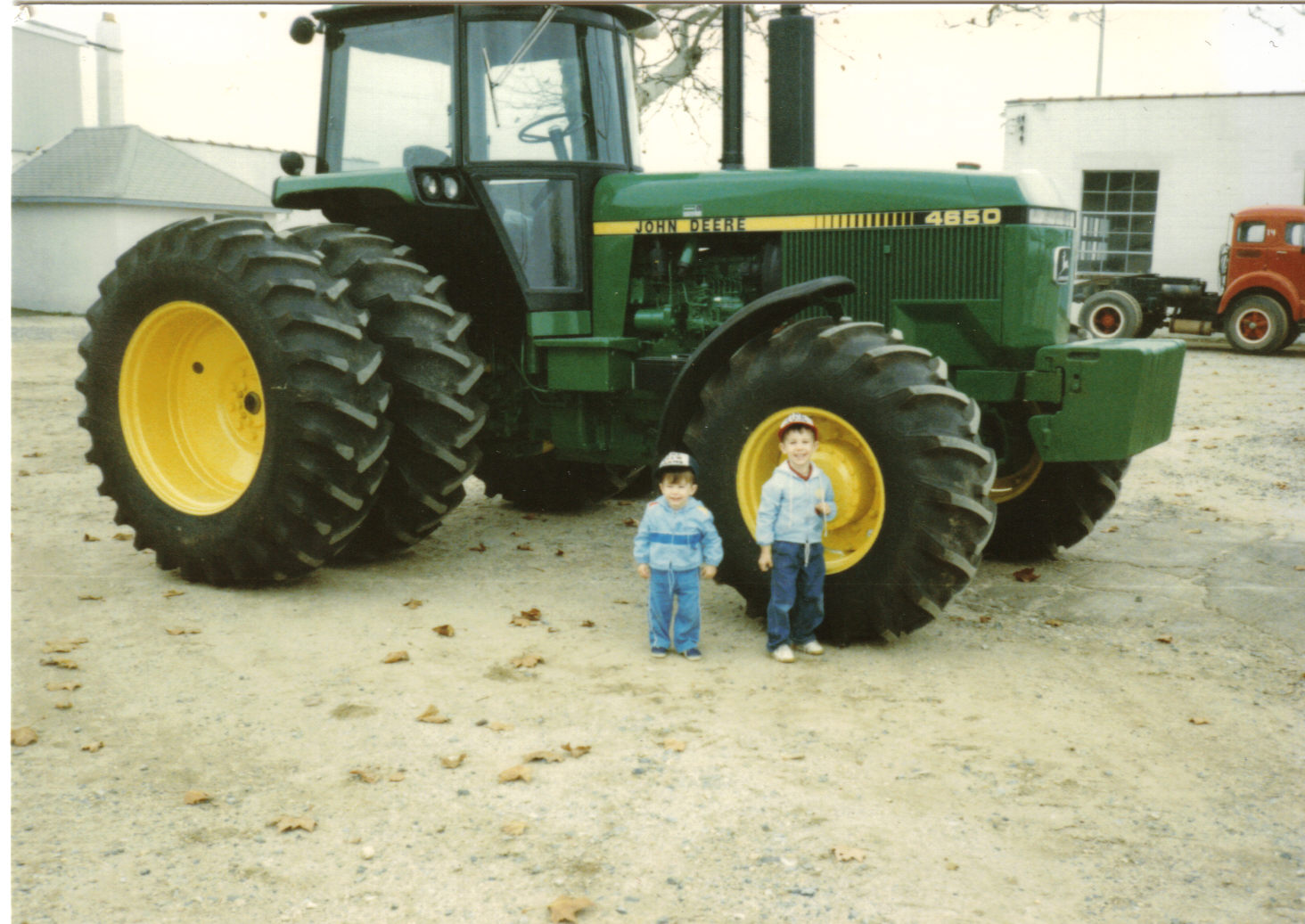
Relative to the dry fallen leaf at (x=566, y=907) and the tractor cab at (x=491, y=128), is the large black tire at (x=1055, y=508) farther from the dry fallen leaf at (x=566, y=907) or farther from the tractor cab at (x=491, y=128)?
the dry fallen leaf at (x=566, y=907)

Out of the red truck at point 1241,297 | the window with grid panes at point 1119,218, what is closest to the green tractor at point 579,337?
the red truck at point 1241,297

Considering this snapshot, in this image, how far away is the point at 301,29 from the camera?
250 inches

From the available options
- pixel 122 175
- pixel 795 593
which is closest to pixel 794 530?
pixel 795 593

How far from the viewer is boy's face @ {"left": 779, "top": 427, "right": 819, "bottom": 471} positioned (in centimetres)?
459

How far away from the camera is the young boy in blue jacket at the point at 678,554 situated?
15.7 feet

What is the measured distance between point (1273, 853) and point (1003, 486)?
10.4 ft

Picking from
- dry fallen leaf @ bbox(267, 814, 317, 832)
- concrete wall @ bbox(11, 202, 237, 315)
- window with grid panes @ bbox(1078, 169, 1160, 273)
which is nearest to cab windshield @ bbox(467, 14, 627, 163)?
dry fallen leaf @ bbox(267, 814, 317, 832)

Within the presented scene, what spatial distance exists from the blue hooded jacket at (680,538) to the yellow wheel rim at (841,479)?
7.9 inches

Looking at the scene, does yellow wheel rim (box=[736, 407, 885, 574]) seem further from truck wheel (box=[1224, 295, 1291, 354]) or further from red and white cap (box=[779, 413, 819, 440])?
truck wheel (box=[1224, 295, 1291, 354])

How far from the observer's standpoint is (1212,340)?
19.8 metres

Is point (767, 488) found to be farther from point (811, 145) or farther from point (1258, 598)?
point (1258, 598)

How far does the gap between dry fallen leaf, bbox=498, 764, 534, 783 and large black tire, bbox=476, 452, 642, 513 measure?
3857 millimetres

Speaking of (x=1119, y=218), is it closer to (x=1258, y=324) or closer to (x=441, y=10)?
(x=1258, y=324)

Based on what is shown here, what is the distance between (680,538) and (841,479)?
0.70 metres
